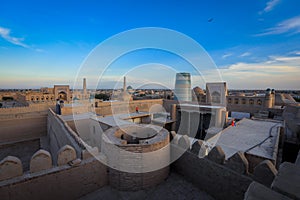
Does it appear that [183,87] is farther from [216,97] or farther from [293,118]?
[293,118]

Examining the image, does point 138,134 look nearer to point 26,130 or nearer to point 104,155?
point 104,155

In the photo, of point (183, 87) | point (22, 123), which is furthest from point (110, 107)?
point (183, 87)

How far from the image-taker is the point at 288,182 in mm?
879

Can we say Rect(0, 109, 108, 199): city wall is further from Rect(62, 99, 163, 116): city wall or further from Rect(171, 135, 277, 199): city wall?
Rect(62, 99, 163, 116): city wall

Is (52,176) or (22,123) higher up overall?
(52,176)

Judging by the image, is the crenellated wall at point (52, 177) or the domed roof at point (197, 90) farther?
the domed roof at point (197, 90)

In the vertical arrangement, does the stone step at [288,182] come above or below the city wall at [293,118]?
above

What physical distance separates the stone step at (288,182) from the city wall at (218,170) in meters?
1.95

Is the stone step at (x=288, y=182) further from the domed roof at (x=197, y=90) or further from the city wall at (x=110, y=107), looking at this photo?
the domed roof at (x=197, y=90)

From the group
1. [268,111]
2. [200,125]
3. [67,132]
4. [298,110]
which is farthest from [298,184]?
[268,111]

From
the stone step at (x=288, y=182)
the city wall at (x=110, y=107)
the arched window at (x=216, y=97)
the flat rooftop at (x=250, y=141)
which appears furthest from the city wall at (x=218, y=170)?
the arched window at (x=216, y=97)

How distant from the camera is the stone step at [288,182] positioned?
0.81 metres

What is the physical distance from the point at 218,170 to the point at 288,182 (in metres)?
2.81

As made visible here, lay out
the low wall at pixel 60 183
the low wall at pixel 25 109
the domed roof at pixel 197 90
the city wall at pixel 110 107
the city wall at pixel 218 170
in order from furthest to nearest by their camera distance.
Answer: the domed roof at pixel 197 90, the city wall at pixel 110 107, the low wall at pixel 25 109, the low wall at pixel 60 183, the city wall at pixel 218 170
